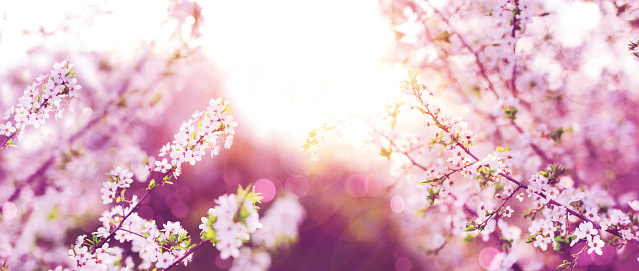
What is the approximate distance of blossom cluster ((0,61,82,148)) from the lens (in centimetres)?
251

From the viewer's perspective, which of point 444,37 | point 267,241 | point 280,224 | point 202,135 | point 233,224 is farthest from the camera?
point 280,224

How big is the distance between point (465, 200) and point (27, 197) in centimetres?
576

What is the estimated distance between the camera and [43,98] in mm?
2537

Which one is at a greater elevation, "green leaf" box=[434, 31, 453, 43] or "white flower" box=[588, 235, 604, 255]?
"green leaf" box=[434, 31, 453, 43]

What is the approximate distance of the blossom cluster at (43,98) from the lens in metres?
2.51

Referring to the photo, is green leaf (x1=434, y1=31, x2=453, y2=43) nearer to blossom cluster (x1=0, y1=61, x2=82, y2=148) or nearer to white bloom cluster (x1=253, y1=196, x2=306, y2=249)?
blossom cluster (x1=0, y1=61, x2=82, y2=148)

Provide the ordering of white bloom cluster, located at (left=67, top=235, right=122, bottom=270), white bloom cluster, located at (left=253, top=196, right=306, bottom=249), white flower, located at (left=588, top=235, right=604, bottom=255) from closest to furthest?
white flower, located at (left=588, top=235, right=604, bottom=255) → white bloom cluster, located at (left=67, top=235, right=122, bottom=270) → white bloom cluster, located at (left=253, top=196, right=306, bottom=249)

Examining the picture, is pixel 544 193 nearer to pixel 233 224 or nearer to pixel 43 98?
pixel 233 224

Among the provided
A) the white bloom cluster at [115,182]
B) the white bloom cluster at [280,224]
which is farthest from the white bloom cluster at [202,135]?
the white bloom cluster at [280,224]

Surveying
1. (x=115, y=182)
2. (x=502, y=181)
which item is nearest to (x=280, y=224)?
(x=115, y=182)

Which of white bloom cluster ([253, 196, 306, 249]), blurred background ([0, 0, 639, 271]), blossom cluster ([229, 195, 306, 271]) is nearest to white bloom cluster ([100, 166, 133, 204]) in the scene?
blurred background ([0, 0, 639, 271])

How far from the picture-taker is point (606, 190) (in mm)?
4703

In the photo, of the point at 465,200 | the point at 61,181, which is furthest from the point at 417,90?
the point at 61,181

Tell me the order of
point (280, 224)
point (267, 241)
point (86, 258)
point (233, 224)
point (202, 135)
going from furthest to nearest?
point (280, 224), point (267, 241), point (202, 135), point (86, 258), point (233, 224)
